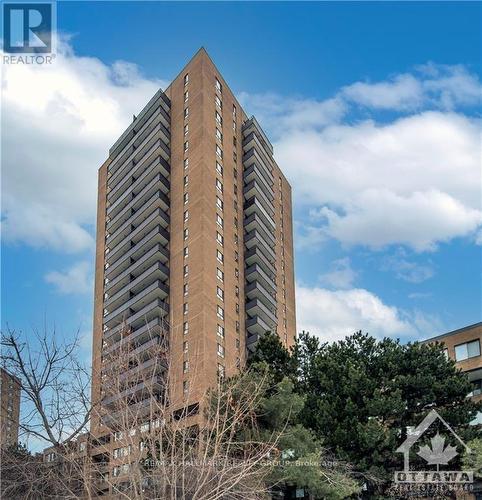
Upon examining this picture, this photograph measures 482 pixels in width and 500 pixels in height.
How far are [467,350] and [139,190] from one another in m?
37.9

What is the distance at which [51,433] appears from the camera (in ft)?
49.0

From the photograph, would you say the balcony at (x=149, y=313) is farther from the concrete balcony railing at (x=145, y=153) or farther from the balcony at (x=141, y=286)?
the concrete balcony railing at (x=145, y=153)

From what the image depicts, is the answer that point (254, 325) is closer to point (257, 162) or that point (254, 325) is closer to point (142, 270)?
point (142, 270)

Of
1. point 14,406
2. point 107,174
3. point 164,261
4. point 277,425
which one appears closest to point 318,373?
point 277,425

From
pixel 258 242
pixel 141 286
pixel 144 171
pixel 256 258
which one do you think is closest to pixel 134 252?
pixel 141 286

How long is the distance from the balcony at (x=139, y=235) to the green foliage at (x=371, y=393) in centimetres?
3255


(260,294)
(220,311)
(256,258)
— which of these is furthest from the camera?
(256,258)

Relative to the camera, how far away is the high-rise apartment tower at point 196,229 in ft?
180

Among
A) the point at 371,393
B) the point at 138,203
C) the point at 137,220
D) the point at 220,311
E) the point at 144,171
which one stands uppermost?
the point at 144,171

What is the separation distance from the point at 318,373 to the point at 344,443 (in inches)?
129

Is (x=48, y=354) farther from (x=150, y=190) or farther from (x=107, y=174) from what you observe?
(x=107, y=174)

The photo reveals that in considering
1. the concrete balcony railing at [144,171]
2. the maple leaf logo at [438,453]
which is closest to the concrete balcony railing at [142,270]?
the concrete balcony railing at [144,171]

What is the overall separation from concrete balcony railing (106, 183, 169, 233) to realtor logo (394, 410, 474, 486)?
1568 inches

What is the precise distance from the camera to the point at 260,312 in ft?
197
